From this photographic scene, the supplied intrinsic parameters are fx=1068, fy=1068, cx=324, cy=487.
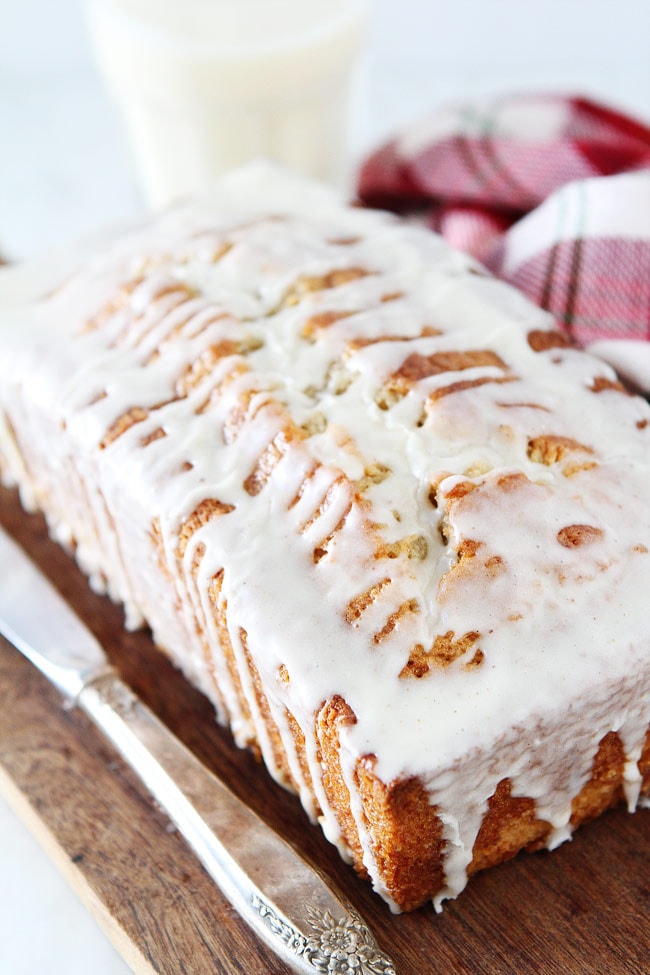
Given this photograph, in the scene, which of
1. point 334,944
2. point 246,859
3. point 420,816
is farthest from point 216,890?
point 420,816

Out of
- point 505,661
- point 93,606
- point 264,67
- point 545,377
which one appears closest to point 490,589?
point 505,661

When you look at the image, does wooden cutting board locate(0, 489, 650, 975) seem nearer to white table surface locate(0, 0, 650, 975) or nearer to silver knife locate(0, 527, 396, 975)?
Answer: silver knife locate(0, 527, 396, 975)

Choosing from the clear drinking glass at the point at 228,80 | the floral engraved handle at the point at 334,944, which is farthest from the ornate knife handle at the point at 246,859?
the clear drinking glass at the point at 228,80

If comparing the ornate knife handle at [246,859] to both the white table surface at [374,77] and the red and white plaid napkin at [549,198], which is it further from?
the white table surface at [374,77]

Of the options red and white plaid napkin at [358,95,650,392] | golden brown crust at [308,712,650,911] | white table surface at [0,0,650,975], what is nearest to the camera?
golden brown crust at [308,712,650,911]

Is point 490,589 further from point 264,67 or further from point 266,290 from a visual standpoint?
point 264,67

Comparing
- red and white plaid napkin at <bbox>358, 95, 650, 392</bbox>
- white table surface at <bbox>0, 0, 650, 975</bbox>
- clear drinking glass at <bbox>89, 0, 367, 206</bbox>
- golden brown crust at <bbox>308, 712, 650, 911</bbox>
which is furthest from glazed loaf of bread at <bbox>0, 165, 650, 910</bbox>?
white table surface at <bbox>0, 0, 650, 975</bbox>
